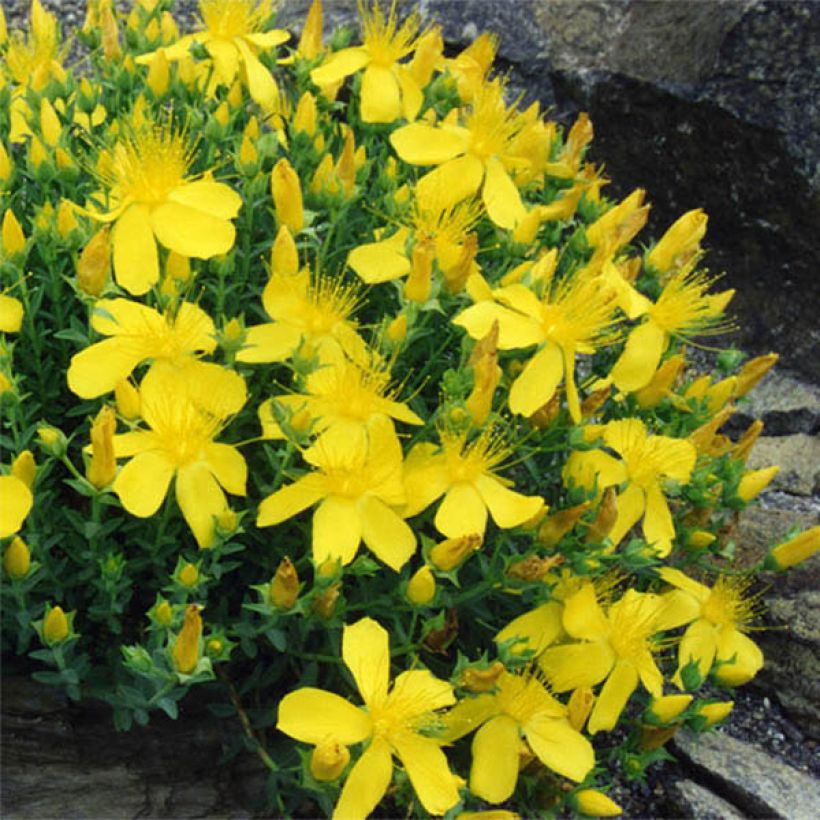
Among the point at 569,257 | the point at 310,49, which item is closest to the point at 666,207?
the point at 569,257

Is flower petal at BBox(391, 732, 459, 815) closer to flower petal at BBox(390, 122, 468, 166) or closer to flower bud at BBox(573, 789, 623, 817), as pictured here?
flower bud at BBox(573, 789, 623, 817)

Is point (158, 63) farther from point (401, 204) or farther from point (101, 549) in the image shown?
point (101, 549)

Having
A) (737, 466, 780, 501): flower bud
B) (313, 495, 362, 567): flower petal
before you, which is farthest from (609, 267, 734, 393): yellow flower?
(313, 495, 362, 567): flower petal

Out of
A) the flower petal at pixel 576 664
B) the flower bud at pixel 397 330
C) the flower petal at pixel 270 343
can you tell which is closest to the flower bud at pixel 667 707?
the flower petal at pixel 576 664

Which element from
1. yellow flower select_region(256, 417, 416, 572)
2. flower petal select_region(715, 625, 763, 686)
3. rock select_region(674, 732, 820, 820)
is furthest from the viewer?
rock select_region(674, 732, 820, 820)

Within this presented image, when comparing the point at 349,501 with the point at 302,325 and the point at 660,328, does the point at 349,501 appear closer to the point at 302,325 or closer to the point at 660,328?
the point at 302,325

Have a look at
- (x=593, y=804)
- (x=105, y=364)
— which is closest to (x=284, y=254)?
(x=105, y=364)

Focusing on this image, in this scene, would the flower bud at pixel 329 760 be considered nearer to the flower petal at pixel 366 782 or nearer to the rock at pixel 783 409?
the flower petal at pixel 366 782
